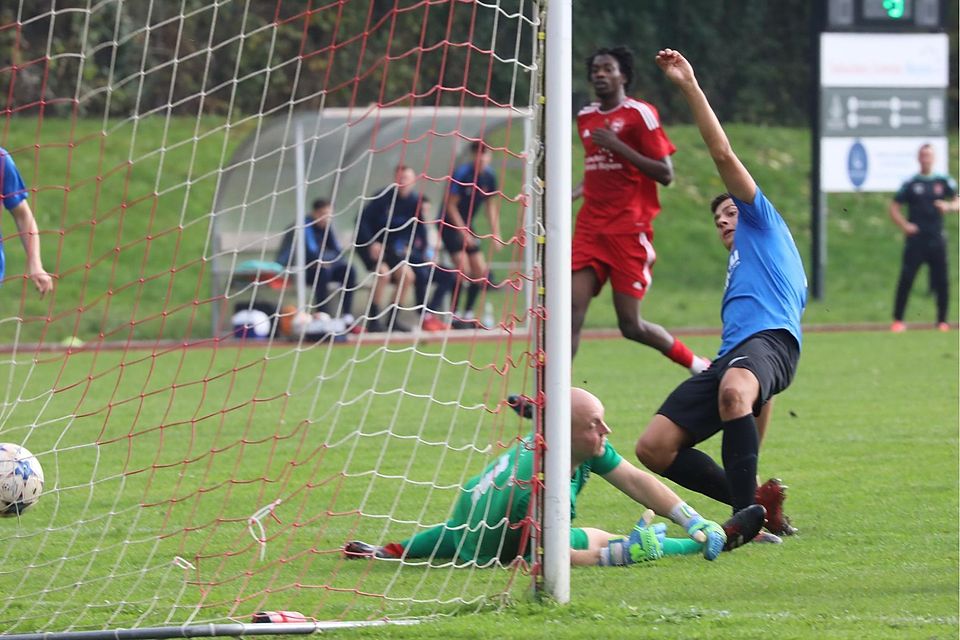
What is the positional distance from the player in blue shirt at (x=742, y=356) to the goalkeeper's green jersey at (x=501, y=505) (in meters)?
0.49

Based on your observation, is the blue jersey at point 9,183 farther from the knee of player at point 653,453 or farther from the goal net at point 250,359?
the knee of player at point 653,453

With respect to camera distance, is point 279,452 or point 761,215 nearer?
point 761,215

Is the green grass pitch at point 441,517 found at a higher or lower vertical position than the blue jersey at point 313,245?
lower

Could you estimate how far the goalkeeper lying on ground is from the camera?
17.1 feet

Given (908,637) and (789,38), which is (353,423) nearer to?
(908,637)

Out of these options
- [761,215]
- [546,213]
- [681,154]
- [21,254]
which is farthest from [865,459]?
[681,154]

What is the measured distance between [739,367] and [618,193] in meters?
3.53

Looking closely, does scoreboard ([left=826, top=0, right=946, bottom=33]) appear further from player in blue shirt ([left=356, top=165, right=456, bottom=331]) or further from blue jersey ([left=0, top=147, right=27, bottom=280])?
blue jersey ([left=0, top=147, right=27, bottom=280])

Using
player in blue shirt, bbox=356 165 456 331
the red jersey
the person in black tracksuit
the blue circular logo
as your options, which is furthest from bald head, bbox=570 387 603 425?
the blue circular logo

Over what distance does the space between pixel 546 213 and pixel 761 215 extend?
5.09 ft

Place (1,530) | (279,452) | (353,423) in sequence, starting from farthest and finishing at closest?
(353,423)
(279,452)
(1,530)

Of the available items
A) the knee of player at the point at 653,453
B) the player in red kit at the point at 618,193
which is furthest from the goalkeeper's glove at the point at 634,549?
the player in red kit at the point at 618,193

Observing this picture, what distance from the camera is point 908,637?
13.9ft

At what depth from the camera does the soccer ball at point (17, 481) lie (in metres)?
5.68
